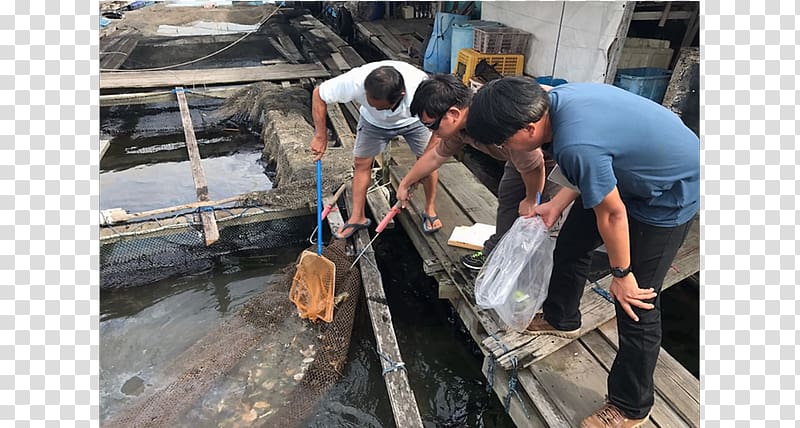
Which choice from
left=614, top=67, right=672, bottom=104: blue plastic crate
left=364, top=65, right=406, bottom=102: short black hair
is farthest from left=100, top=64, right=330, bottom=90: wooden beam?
left=364, top=65, right=406, bottom=102: short black hair

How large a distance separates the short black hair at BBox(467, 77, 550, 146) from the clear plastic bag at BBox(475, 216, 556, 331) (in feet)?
2.52

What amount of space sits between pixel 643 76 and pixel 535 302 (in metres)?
3.86

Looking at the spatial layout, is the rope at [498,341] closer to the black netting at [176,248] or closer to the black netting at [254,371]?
the black netting at [254,371]

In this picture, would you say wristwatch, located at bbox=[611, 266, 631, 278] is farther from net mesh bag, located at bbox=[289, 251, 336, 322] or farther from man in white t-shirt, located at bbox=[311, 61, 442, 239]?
net mesh bag, located at bbox=[289, 251, 336, 322]

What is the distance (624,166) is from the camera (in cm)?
184

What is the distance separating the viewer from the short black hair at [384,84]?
120 inches

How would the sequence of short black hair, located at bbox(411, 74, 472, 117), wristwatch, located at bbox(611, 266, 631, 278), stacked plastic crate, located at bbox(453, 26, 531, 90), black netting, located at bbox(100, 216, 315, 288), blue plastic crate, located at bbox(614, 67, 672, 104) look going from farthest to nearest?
1. stacked plastic crate, located at bbox(453, 26, 531, 90)
2. blue plastic crate, located at bbox(614, 67, 672, 104)
3. black netting, located at bbox(100, 216, 315, 288)
4. short black hair, located at bbox(411, 74, 472, 117)
5. wristwatch, located at bbox(611, 266, 631, 278)

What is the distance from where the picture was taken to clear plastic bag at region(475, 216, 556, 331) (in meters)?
2.47

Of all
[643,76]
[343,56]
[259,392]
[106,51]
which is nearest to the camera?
[259,392]

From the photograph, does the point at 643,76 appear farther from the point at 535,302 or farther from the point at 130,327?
the point at 130,327

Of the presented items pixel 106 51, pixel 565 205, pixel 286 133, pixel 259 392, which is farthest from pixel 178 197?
pixel 106 51

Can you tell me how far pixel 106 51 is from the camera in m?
11.5

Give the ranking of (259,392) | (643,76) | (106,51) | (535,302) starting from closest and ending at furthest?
(535,302)
(259,392)
(643,76)
(106,51)

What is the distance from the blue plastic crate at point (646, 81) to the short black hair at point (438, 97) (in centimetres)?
340
